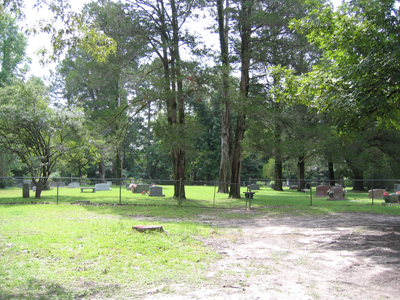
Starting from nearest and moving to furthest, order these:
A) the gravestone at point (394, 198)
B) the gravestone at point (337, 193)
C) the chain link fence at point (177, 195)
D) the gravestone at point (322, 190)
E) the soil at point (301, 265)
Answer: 1. the soil at point (301, 265)
2. the chain link fence at point (177, 195)
3. the gravestone at point (394, 198)
4. the gravestone at point (337, 193)
5. the gravestone at point (322, 190)

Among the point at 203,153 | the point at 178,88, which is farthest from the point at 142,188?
the point at 178,88

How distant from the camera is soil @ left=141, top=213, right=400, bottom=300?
4617 mm

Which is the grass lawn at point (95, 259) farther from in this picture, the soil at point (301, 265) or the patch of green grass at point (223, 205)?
the patch of green grass at point (223, 205)

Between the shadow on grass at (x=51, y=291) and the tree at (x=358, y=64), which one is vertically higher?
the tree at (x=358, y=64)

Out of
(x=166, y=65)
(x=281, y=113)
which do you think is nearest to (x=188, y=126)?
(x=166, y=65)

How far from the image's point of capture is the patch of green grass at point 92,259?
4.77 meters

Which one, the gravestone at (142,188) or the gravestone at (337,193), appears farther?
the gravestone at (142,188)

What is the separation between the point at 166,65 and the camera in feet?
68.2

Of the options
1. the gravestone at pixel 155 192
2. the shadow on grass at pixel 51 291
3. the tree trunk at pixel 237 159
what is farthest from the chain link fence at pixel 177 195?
the shadow on grass at pixel 51 291

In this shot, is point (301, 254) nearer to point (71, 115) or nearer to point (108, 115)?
point (108, 115)

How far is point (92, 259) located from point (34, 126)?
15682mm

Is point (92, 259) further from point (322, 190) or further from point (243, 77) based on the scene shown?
point (322, 190)

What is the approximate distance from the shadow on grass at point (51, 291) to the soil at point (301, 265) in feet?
2.25

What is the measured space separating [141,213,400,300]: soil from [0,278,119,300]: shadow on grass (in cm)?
68
